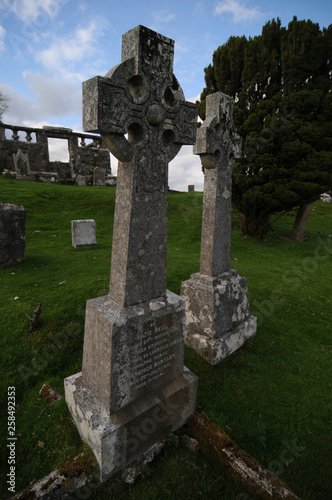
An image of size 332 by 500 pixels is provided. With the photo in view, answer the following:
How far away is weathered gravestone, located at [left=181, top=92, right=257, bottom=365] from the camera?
4.40 m

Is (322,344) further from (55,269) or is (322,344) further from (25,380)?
(55,269)

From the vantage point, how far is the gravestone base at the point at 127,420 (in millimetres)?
2555

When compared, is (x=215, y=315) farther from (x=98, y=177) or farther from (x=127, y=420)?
(x=98, y=177)

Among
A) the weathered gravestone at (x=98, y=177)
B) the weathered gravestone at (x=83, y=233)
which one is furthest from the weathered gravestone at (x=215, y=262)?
the weathered gravestone at (x=98, y=177)

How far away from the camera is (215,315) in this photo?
4.46m

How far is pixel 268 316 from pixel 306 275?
3780 mm

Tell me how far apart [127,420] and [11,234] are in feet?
22.6

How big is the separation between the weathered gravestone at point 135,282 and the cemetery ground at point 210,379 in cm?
42

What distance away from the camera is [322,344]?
521 cm

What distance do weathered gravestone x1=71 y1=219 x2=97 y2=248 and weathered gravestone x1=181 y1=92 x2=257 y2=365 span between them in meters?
6.47

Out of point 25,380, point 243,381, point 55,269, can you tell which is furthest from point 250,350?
point 55,269

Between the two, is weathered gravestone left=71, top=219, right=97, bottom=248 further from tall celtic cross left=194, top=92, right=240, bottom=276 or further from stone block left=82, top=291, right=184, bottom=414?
stone block left=82, top=291, right=184, bottom=414

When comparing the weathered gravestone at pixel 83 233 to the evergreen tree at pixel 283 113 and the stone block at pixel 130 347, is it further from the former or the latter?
the stone block at pixel 130 347

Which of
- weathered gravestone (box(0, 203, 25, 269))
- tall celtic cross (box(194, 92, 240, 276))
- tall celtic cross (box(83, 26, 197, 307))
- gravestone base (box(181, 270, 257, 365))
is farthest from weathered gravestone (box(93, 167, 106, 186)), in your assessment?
tall celtic cross (box(83, 26, 197, 307))
